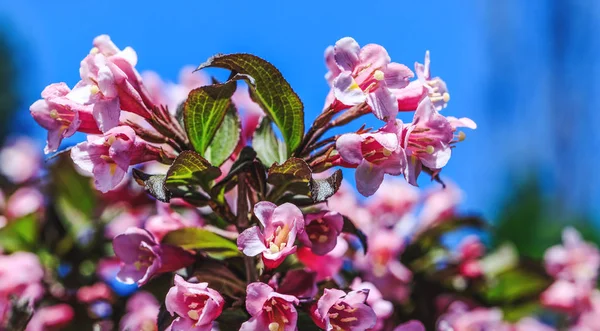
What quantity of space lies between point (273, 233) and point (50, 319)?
0.93m

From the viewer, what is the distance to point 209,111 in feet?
3.82

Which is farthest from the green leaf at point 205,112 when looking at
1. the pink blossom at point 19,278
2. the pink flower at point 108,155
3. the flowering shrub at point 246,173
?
the pink blossom at point 19,278

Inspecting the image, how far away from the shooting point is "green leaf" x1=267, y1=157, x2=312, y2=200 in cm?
106

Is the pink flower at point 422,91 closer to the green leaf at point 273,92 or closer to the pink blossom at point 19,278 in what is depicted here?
the green leaf at point 273,92

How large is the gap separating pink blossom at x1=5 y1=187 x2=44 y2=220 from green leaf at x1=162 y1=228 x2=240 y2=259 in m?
0.91

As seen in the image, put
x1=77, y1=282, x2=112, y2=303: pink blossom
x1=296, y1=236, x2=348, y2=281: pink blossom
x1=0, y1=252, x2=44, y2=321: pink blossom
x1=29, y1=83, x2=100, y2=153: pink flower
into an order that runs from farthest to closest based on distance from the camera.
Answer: x1=77, y1=282, x2=112, y2=303: pink blossom → x1=0, y1=252, x2=44, y2=321: pink blossom → x1=296, y1=236, x2=348, y2=281: pink blossom → x1=29, y1=83, x2=100, y2=153: pink flower

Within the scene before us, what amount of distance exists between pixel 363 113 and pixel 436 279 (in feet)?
2.89

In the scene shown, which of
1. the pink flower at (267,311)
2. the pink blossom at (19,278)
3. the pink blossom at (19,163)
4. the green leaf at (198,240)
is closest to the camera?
the pink flower at (267,311)

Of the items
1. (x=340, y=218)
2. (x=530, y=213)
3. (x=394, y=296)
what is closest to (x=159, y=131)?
(x=340, y=218)

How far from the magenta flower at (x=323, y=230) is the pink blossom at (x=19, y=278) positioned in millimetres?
790

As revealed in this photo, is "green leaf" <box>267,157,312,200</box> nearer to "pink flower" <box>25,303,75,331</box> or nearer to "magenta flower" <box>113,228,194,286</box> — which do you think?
"magenta flower" <box>113,228,194,286</box>

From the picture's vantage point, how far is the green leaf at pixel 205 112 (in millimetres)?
1137

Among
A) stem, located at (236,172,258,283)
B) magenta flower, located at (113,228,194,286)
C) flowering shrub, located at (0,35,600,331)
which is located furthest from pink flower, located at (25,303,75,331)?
stem, located at (236,172,258,283)

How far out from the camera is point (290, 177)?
1104 mm
